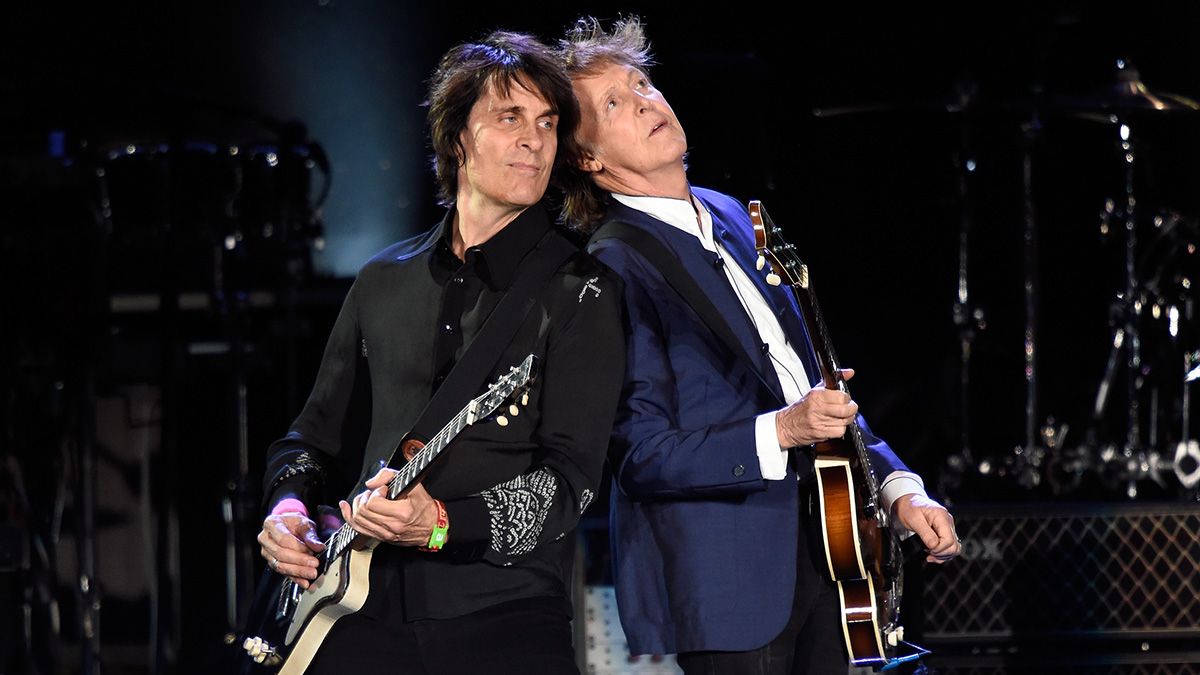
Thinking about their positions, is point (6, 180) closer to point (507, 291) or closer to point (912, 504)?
point (507, 291)

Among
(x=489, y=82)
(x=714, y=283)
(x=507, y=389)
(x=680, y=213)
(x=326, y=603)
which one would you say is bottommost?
(x=326, y=603)

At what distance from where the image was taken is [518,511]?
2424 millimetres

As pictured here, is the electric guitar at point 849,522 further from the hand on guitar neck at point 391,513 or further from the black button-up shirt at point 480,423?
the hand on guitar neck at point 391,513

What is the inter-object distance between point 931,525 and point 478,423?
0.89 m

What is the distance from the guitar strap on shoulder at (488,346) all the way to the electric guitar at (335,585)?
4 cm

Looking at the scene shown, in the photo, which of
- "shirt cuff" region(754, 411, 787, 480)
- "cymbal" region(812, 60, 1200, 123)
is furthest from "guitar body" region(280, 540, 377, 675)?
"cymbal" region(812, 60, 1200, 123)

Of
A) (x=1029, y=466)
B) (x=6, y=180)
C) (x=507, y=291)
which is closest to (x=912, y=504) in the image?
(x=507, y=291)

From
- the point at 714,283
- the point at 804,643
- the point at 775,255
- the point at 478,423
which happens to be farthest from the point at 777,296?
the point at 478,423

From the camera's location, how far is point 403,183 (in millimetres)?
5344

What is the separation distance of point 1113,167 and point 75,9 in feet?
13.0

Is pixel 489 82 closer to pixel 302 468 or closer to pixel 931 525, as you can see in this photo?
pixel 302 468

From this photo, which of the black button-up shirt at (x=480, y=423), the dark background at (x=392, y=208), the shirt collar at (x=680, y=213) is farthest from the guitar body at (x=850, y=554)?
the dark background at (x=392, y=208)

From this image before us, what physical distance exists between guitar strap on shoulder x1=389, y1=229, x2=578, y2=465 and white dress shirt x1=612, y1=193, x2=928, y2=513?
0.29 meters

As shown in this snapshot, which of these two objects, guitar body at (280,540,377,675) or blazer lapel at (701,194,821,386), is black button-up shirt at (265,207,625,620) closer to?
guitar body at (280,540,377,675)
